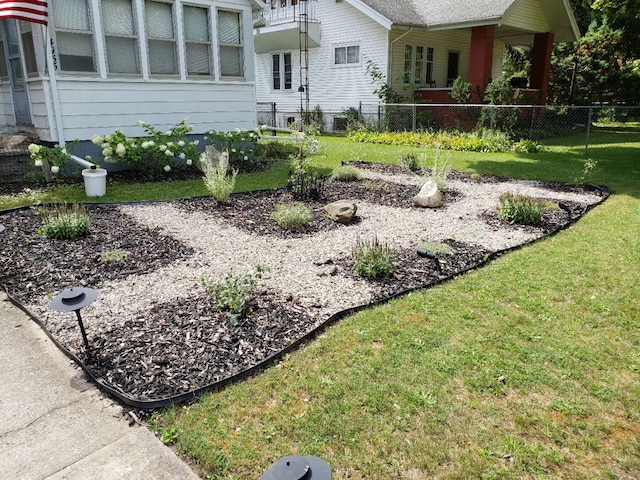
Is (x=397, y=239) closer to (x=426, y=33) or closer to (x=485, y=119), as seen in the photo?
(x=485, y=119)

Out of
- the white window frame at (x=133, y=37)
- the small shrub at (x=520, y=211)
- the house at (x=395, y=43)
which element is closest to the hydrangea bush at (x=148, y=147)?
the white window frame at (x=133, y=37)

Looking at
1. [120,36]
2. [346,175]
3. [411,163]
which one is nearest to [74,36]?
[120,36]

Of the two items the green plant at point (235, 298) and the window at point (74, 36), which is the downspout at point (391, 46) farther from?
the green plant at point (235, 298)

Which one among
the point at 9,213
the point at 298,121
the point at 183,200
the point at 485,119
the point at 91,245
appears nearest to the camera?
the point at 91,245

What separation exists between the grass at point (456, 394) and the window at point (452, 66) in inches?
706

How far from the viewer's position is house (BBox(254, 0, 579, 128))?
16859mm

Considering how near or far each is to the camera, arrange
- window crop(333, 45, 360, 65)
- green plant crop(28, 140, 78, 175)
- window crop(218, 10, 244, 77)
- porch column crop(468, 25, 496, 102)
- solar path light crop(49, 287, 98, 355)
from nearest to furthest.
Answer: solar path light crop(49, 287, 98, 355), green plant crop(28, 140, 78, 175), window crop(218, 10, 244, 77), porch column crop(468, 25, 496, 102), window crop(333, 45, 360, 65)

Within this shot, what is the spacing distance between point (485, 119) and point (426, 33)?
5637mm

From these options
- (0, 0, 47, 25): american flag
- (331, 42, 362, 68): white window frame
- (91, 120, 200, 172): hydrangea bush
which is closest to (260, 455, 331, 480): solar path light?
(91, 120, 200, 172): hydrangea bush

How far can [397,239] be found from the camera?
5.73m

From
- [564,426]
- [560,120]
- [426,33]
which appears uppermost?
[426,33]

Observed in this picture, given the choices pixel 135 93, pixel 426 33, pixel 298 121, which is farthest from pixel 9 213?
pixel 426 33

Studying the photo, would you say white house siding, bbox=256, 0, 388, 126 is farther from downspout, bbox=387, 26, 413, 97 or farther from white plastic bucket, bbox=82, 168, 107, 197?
white plastic bucket, bbox=82, 168, 107, 197

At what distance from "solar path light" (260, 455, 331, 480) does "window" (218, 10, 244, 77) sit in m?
10.4
